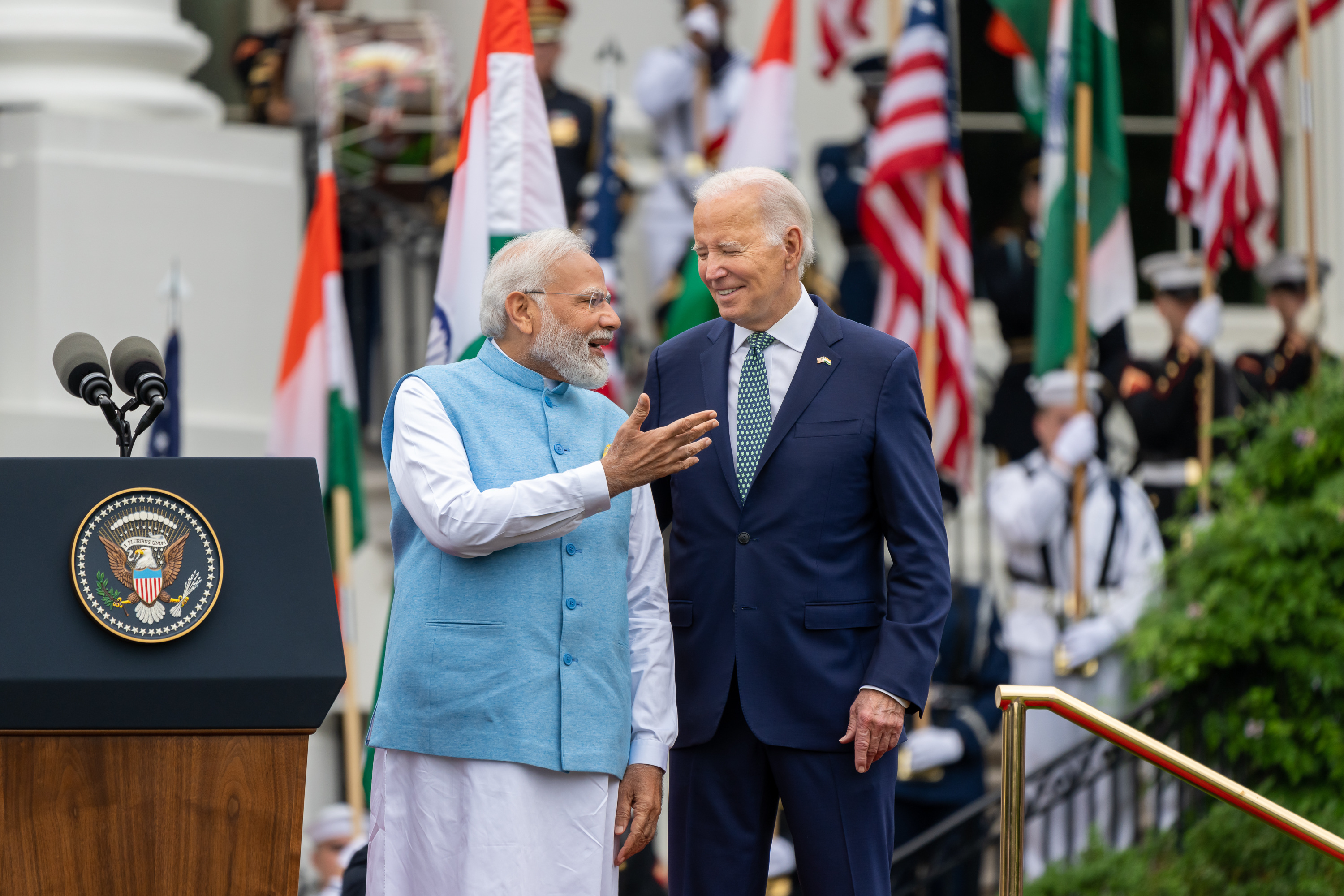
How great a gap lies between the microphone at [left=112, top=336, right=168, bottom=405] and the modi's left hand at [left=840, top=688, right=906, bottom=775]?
A: 145 cm

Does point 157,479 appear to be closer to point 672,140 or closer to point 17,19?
point 17,19

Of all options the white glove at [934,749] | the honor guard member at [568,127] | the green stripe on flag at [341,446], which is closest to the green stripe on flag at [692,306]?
the honor guard member at [568,127]

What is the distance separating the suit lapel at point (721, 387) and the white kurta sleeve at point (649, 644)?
6.8 inches

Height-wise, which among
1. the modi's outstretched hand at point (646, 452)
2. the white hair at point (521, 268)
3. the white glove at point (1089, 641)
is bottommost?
the white glove at point (1089, 641)

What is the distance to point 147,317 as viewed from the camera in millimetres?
7777

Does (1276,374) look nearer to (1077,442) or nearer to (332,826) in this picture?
(1077,442)

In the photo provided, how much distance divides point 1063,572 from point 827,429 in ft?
14.2

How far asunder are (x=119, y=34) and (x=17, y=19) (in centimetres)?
45

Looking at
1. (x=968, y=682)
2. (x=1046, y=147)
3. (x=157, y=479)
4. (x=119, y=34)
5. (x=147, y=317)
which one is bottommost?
(x=968, y=682)

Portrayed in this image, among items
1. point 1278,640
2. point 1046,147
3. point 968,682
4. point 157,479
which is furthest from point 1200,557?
point 157,479

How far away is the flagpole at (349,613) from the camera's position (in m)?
6.60

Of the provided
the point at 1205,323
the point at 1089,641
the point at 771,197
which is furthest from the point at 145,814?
the point at 1205,323

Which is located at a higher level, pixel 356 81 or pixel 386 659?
pixel 356 81

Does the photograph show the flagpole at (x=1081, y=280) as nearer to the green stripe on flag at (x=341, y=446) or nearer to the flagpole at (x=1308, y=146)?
the flagpole at (x=1308, y=146)
